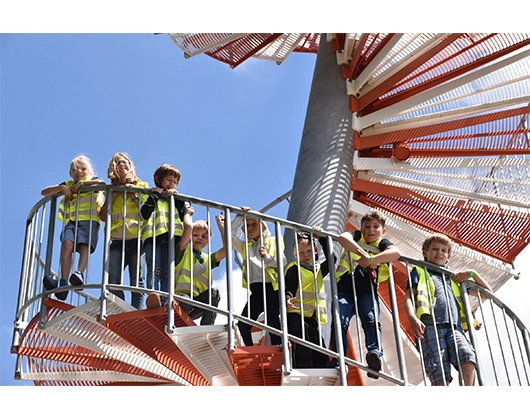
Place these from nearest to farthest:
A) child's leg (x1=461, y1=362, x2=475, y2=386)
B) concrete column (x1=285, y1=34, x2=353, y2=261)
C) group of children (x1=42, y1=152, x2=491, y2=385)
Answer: child's leg (x1=461, y1=362, x2=475, y2=386)
group of children (x1=42, y1=152, x2=491, y2=385)
concrete column (x1=285, y1=34, x2=353, y2=261)

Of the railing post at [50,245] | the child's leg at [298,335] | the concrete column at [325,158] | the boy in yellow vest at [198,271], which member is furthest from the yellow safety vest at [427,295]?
the railing post at [50,245]

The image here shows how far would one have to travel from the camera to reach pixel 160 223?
6.75 m

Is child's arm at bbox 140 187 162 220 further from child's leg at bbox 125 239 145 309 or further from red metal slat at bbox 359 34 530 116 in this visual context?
red metal slat at bbox 359 34 530 116

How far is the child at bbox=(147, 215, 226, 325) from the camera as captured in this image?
679 cm

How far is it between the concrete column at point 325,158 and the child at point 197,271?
58.7 inches

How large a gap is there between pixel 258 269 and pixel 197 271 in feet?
1.94

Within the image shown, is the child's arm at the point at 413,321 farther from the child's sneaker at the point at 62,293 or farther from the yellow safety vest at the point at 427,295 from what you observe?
the child's sneaker at the point at 62,293

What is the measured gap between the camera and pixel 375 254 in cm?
665

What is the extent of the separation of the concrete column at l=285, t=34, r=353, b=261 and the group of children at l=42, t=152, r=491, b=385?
5.51 ft

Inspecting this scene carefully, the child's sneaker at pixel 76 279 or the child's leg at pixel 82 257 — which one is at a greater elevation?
the child's leg at pixel 82 257

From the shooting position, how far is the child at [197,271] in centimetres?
679

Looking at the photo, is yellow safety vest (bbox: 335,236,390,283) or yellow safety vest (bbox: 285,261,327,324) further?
yellow safety vest (bbox: 335,236,390,283)

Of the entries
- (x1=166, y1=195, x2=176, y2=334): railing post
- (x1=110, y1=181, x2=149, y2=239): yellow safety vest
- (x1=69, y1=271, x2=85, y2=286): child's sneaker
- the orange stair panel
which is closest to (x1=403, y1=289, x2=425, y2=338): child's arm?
the orange stair panel

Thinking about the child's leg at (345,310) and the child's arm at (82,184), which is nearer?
the child's leg at (345,310)
